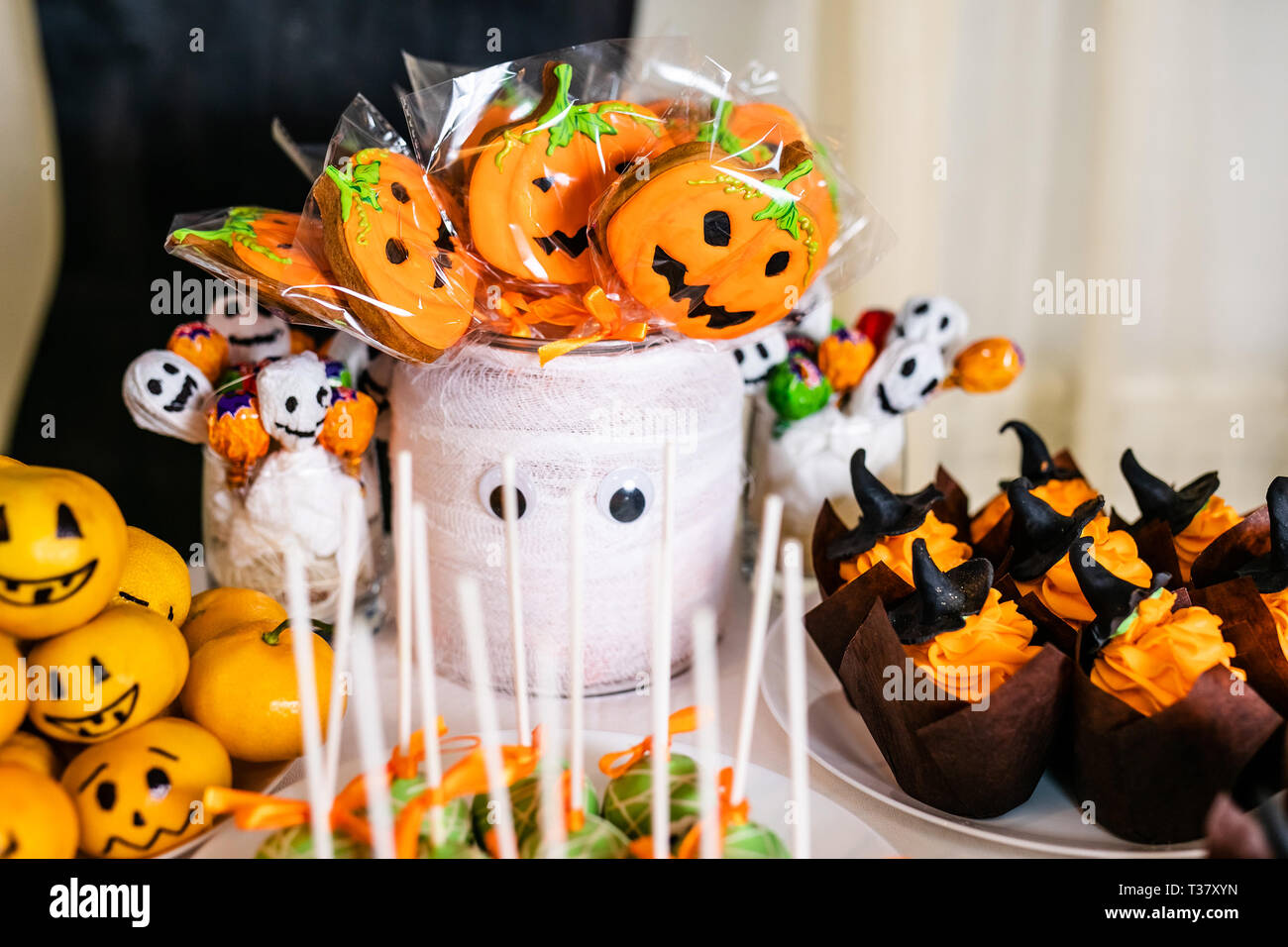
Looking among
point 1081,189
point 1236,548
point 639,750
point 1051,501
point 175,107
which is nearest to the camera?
point 639,750

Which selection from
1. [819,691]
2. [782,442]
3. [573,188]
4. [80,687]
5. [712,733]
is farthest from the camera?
[782,442]

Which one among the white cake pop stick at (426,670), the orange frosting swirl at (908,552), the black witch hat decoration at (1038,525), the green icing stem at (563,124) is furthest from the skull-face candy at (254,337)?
the black witch hat decoration at (1038,525)

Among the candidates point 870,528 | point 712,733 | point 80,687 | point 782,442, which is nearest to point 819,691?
point 870,528

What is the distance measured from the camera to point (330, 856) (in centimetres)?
58

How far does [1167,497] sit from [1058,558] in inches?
6.7

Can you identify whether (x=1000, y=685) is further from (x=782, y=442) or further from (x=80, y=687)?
(x=80, y=687)

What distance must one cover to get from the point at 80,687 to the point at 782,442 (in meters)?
0.64

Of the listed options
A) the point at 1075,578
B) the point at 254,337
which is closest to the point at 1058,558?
the point at 1075,578

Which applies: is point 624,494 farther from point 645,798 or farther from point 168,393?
point 168,393

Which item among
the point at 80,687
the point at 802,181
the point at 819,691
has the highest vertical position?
the point at 802,181

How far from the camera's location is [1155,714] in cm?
64

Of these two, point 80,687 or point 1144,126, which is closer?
point 80,687

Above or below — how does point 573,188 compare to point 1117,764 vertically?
above

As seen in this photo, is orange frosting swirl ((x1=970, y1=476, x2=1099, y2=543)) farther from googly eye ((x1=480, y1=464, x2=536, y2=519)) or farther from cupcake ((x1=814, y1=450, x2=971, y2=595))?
googly eye ((x1=480, y1=464, x2=536, y2=519))
